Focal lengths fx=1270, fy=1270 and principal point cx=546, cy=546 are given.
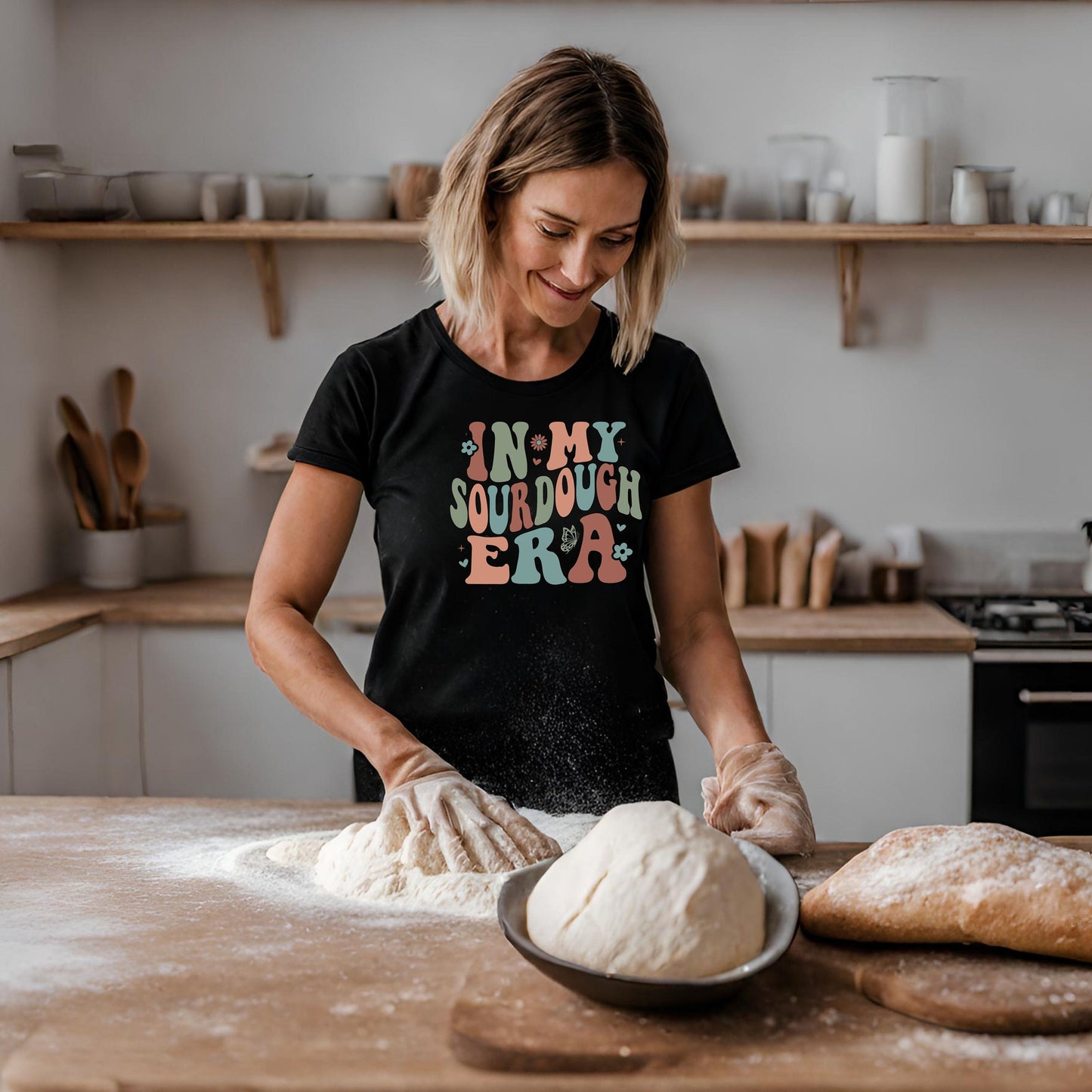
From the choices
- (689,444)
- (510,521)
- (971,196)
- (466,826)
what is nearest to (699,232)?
(971,196)

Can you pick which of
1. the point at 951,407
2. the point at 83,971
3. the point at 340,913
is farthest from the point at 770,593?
the point at 83,971

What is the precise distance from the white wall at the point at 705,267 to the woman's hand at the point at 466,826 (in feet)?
5.98

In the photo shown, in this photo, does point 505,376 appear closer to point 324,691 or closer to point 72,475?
point 324,691

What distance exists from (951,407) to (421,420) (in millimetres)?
1838

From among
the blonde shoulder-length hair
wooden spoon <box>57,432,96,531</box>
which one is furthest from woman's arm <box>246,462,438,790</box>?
wooden spoon <box>57,432,96,531</box>

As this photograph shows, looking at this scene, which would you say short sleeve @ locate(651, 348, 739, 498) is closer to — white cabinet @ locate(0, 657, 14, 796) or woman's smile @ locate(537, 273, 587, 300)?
woman's smile @ locate(537, 273, 587, 300)

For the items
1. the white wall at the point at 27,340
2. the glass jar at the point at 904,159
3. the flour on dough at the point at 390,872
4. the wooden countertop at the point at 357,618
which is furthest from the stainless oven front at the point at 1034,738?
the white wall at the point at 27,340

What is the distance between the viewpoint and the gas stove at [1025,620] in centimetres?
244

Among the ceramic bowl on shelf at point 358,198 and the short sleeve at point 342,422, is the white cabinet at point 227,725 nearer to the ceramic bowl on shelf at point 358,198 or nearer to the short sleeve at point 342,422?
the ceramic bowl on shelf at point 358,198

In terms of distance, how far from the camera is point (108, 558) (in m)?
2.78

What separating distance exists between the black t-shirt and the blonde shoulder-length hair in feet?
0.23

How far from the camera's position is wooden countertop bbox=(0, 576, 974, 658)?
2.43 metres

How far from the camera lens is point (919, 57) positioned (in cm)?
284

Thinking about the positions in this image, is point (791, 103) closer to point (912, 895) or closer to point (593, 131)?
point (593, 131)
